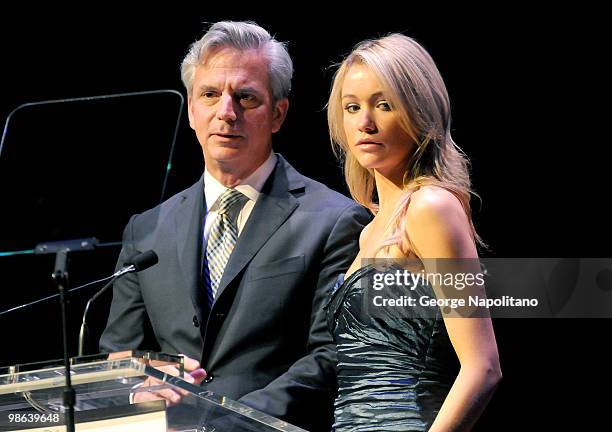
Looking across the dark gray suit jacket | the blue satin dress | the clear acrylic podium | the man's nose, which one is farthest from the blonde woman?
the man's nose

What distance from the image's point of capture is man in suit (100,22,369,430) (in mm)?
2898

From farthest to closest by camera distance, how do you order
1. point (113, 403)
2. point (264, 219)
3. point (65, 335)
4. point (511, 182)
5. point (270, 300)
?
point (511, 182), point (264, 219), point (270, 300), point (113, 403), point (65, 335)

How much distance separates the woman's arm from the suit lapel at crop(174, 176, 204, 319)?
979mm

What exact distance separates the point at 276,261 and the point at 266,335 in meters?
0.24

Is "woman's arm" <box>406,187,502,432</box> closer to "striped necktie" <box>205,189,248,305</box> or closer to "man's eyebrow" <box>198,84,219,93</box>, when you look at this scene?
"striped necktie" <box>205,189,248,305</box>

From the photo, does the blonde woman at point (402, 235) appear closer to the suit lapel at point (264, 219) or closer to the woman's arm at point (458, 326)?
the woman's arm at point (458, 326)

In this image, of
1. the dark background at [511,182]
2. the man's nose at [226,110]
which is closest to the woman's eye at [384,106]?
the man's nose at [226,110]

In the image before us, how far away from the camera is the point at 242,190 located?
3113mm

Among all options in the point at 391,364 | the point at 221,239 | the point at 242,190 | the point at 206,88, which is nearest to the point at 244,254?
the point at 221,239

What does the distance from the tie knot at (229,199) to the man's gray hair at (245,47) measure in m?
0.36

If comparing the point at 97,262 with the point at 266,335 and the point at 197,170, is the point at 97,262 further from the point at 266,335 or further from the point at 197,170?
the point at 266,335

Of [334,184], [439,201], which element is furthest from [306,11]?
[439,201]

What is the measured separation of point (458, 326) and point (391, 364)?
0.85ft

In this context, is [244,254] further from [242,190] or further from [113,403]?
[113,403]
